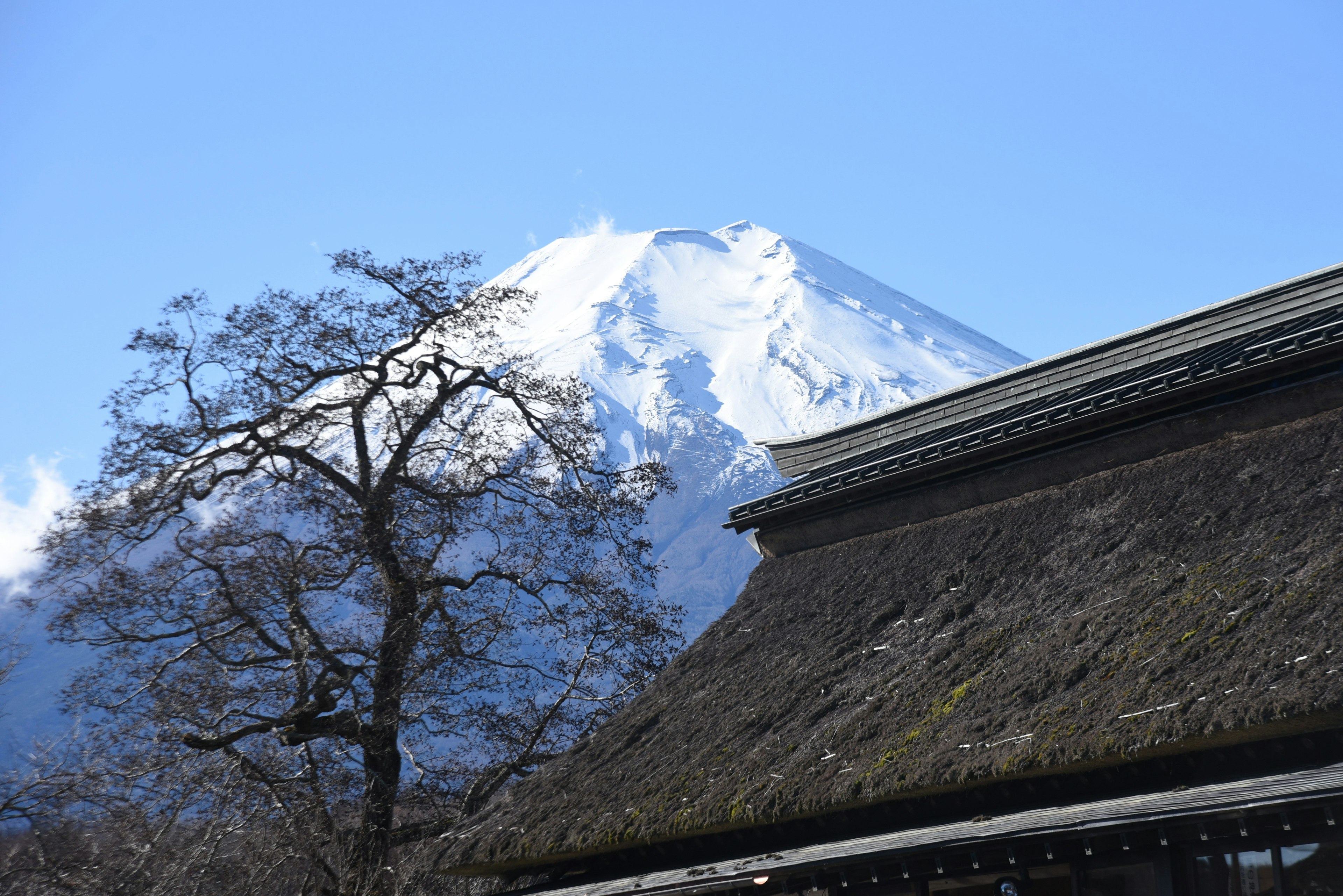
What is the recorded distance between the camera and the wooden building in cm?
434

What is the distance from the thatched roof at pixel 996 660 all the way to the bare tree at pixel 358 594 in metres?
4.08

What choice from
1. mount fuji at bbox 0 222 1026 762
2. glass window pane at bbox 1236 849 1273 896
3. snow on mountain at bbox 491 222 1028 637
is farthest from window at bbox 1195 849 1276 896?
snow on mountain at bbox 491 222 1028 637

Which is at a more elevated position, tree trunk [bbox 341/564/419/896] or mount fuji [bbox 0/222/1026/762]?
mount fuji [bbox 0/222/1026/762]

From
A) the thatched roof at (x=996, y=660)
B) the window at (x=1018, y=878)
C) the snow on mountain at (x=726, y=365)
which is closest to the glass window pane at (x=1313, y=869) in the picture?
the thatched roof at (x=996, y=660)

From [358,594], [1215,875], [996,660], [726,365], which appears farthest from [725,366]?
[1215,875]

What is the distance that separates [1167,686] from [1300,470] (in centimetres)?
179

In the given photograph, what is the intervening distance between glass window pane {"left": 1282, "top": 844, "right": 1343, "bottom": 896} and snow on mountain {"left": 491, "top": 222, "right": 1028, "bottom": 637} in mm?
120198

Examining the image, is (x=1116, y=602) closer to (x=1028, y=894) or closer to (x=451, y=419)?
(x=1028, y=894)

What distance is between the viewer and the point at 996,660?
586 centimetres

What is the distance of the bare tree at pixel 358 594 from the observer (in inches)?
446

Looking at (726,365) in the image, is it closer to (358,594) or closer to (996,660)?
(358,594)

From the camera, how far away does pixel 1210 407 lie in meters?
6.45

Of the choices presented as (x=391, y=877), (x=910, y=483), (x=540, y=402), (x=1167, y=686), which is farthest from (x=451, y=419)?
(x=1167, y=686)

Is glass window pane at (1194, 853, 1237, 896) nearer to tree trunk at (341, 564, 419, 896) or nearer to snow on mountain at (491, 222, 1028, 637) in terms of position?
tree trunk at (341, 564, 419, 896)
